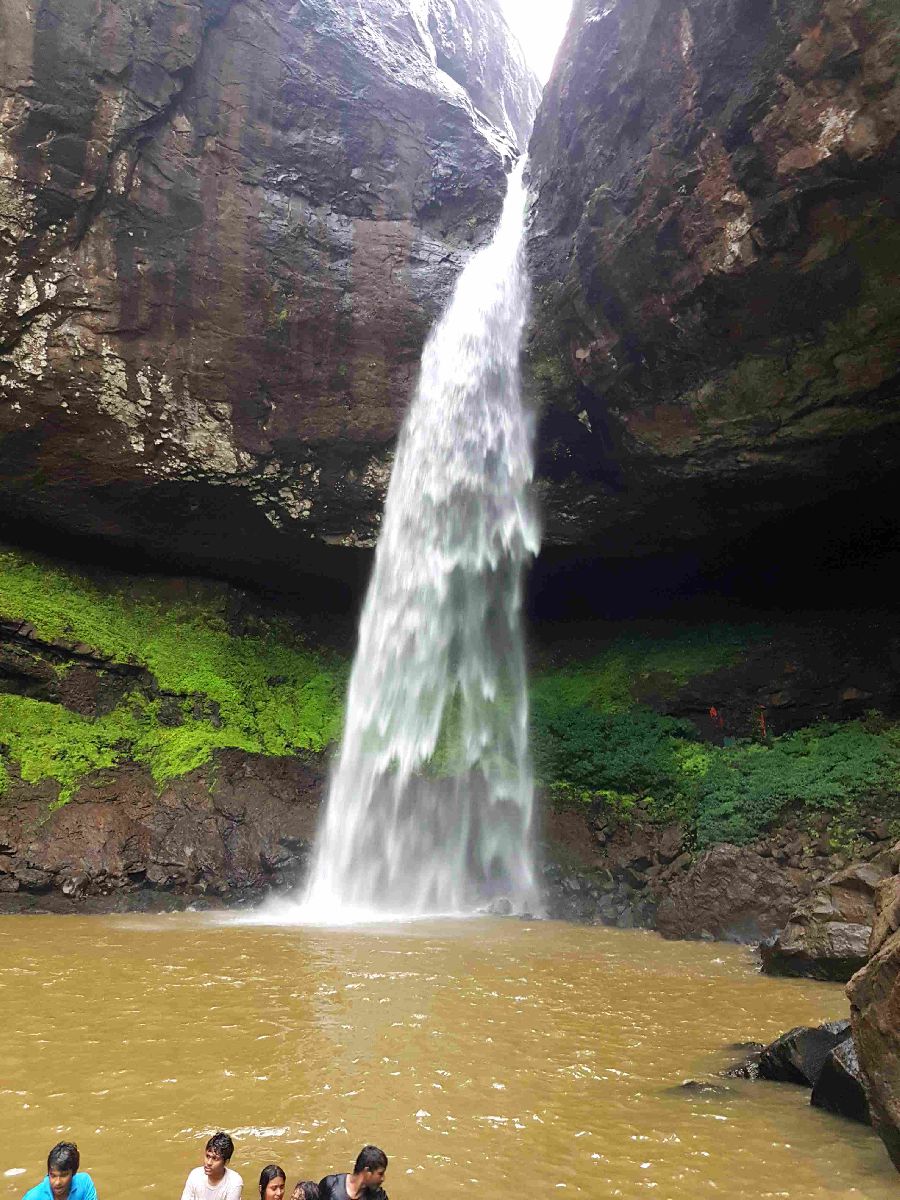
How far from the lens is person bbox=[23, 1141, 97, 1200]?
2959 mm

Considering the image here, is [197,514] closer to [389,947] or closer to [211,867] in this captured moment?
[211,867]

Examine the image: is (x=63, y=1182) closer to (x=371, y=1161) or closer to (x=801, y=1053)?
(x=371, y=1161)

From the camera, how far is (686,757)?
A: 13.0 metres

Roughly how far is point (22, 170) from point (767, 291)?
12.1m

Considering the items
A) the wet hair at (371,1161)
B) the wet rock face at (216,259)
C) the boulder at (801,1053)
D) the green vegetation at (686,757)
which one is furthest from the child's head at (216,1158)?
the wet rock face at (216,259)

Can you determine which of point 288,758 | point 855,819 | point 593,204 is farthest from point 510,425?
point 855,819

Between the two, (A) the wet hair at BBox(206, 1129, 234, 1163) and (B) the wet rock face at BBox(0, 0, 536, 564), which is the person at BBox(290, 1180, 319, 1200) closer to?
(A) the wet hair at BBox(206, 1129, 234, 1163)

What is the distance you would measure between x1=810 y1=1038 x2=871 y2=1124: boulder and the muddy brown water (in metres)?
0.10

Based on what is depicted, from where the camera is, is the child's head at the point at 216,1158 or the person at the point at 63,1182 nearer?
the person at the point at 63,1182

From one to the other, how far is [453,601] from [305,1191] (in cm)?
1227

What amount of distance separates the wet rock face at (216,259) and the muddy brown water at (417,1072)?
924 centimetres

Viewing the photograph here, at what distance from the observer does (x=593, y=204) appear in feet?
39.7

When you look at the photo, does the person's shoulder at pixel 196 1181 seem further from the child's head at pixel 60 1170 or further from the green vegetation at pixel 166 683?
the green vegetation at pixel 166 683

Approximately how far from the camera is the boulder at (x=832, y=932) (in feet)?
23.6
